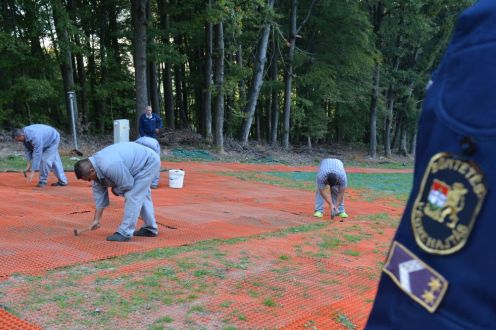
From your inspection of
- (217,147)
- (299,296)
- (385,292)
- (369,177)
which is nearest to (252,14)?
(217,147)

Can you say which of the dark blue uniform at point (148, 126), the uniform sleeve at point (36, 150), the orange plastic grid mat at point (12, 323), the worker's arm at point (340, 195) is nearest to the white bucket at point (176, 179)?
the dark blue uniform at point (148, 126)

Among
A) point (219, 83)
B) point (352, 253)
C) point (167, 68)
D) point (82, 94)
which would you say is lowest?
point (352, 253)

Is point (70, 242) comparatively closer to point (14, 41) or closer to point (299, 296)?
point (299, 296)

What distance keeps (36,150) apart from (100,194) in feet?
13.3

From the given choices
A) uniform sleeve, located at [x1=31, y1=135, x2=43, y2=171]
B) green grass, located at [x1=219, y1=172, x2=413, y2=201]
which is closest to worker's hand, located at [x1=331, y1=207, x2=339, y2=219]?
green grass, located at [x1=219, y1=172, x2=413, y2=201]

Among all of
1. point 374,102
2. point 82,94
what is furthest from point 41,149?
point 374,102

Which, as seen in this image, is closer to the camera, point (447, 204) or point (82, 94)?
point (447, 204)

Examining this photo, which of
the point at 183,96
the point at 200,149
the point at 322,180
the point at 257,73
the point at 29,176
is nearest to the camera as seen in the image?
the point at 322,180

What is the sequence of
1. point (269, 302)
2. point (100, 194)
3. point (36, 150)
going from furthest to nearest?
1. point (36, 150)
2. point (100, 194)
3. point (269, 302)

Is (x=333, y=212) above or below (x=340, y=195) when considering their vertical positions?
below

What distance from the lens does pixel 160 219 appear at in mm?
7043

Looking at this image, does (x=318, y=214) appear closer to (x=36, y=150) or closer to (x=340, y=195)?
(x=340, y=195)

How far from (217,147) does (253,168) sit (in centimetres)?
273

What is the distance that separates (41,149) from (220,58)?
10.8 meters
